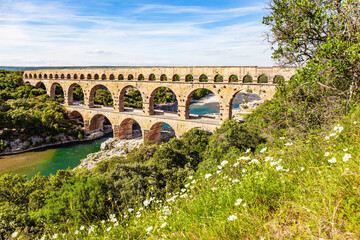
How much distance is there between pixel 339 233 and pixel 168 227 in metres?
1.48

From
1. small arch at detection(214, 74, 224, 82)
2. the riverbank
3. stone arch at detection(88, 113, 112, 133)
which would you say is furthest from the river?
small arch at detection(214, 74, 224, 82)

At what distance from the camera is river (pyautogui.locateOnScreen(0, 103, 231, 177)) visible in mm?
16500

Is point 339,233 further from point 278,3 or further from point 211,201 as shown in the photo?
point 278,3

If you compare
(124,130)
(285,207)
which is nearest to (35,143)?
(124,130)

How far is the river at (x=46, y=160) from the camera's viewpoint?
54.1ft

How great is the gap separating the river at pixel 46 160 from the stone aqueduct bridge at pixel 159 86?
10.2ft

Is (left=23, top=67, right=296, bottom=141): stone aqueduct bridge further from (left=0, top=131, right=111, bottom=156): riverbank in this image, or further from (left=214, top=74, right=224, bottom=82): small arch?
(left=0, top=131, right=111, bottom=156): riverbank

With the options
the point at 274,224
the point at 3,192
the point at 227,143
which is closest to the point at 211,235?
the point at 274,224

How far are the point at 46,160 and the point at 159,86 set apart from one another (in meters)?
10.3

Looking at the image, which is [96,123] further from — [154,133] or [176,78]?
[176,78]

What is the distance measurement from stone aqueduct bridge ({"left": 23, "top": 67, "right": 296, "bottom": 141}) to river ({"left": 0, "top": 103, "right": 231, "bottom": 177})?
3119 millimetres

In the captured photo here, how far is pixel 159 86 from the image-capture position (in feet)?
62.2

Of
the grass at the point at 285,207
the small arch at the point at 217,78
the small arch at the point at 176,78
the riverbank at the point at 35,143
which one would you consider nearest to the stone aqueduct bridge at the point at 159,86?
the small arch at the point at 176,78

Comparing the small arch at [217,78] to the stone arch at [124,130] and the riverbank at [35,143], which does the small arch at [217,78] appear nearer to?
the stone arch at [124,130]
